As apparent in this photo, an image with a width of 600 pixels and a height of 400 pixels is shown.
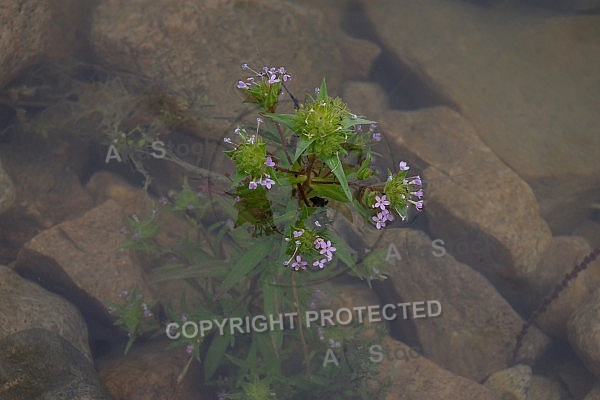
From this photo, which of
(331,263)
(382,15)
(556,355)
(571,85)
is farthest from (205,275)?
(571,85)

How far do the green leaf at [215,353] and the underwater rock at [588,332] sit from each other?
2.57 meters

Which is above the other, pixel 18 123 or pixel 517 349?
pixel 18 123

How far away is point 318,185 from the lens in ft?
7.94

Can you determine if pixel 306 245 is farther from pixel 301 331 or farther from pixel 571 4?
pixel 571 4

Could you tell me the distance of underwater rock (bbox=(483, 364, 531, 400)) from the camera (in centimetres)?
418

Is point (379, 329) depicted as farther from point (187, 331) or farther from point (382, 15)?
point (382, 15)

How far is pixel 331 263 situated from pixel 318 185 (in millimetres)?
1172

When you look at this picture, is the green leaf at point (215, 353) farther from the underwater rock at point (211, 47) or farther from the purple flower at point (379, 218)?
the purple flower at point (379, 218)

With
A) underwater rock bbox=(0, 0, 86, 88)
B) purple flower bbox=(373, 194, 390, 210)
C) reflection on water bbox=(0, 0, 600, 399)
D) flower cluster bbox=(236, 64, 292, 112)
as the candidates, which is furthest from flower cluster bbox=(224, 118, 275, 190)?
underwater rock bbox=(0, 0, 86, 88)

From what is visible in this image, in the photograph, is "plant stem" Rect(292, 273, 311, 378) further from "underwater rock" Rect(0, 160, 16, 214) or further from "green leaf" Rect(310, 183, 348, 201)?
"underwater rock" Rect(0, 160, 16, 214)

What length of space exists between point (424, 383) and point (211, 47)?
316 centimetres

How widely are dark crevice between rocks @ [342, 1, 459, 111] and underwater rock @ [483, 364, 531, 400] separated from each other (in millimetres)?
2284

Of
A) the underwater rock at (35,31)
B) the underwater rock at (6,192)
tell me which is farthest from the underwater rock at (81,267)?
the underwater rock at (35,31)

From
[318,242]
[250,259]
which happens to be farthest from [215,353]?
[318,242]
